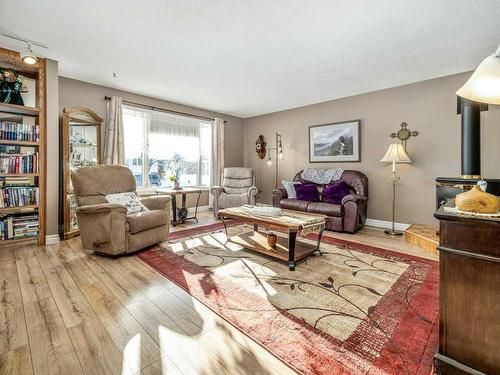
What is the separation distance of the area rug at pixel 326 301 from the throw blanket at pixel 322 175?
1.74 metres

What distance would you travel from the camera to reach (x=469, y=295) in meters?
1.08

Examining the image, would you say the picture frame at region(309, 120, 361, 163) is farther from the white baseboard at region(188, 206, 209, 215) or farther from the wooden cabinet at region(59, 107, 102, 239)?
the wooden cabinet at region(59, 107, 102, 239)

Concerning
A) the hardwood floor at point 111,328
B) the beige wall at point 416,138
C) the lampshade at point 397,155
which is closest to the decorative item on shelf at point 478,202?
the hardwood floor at point 111,328

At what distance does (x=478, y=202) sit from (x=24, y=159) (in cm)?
448

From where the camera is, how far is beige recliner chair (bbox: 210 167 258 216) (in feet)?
16.1

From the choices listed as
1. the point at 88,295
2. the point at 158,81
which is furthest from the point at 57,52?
the point at 88,295

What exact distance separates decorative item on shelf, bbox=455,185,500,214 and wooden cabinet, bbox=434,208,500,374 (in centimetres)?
10

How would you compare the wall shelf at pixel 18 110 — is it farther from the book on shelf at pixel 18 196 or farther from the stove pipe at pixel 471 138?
the stove pipe at pixel 471 138

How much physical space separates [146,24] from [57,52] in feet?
4.85

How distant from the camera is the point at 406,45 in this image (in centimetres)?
270

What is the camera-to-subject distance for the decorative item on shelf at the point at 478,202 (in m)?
1.09

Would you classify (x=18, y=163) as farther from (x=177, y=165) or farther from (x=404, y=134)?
(x=404, y=134)

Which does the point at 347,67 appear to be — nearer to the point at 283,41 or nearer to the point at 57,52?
the point at 283,41

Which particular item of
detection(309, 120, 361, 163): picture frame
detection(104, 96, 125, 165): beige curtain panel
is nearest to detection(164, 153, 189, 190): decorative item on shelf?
detection(104, 96, 125, 165): beige curtain panel
